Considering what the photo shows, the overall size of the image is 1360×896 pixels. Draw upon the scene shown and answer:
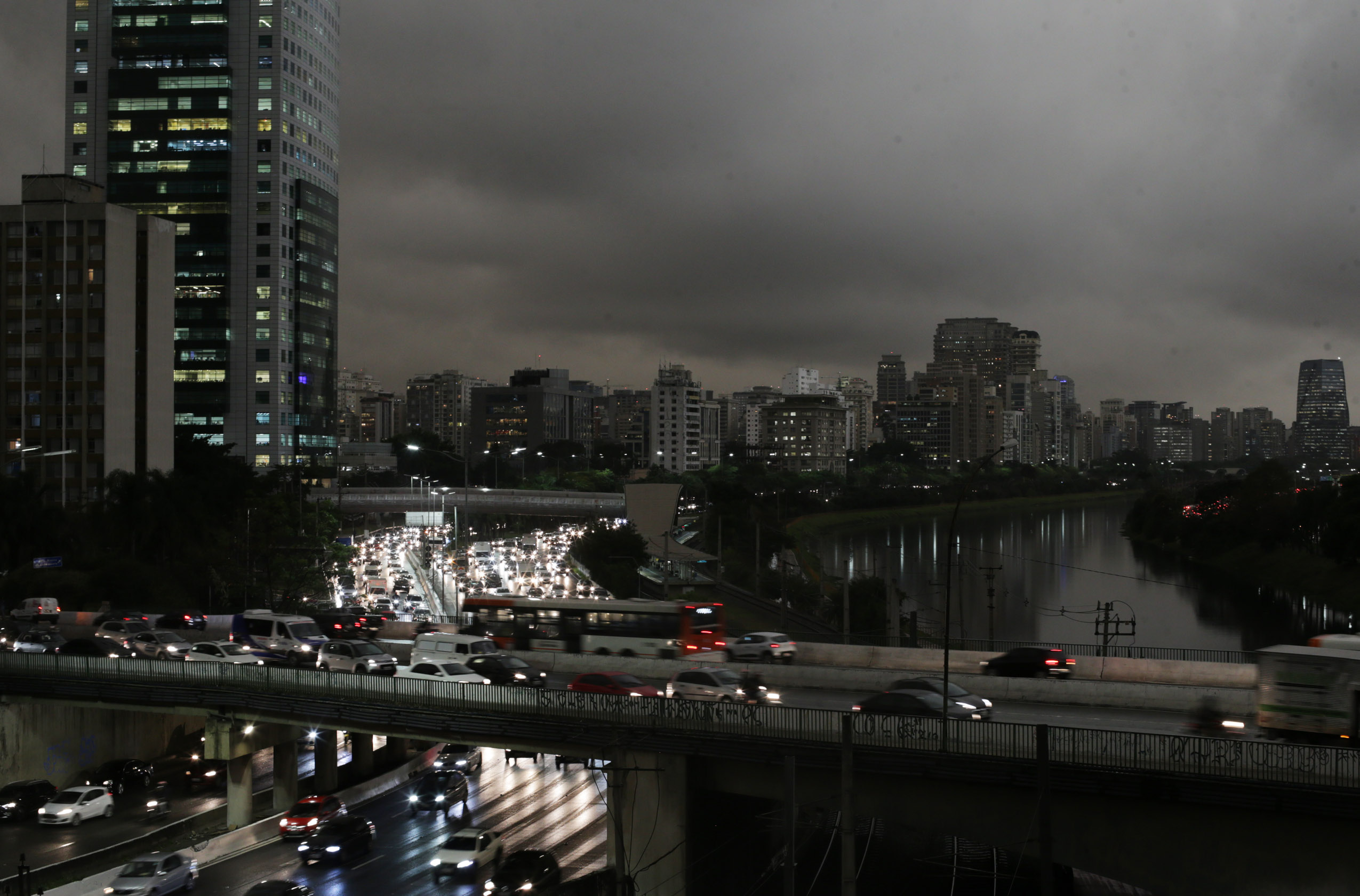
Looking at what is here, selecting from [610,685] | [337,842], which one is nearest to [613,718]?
[610,685]

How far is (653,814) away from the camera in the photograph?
1997 cm

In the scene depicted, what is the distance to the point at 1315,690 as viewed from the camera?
58.5ft

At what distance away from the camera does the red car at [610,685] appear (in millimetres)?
22656

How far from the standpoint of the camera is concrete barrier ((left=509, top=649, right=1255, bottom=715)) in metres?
22.8

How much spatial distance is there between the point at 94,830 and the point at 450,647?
963cm

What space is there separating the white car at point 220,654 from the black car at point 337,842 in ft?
18.4

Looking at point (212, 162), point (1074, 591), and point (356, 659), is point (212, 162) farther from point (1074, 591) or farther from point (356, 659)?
point (356, 659)

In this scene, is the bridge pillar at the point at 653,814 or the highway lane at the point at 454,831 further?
the highway lane at the point at 454,831

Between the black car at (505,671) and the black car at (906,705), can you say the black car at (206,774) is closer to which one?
the black car at (505,671)

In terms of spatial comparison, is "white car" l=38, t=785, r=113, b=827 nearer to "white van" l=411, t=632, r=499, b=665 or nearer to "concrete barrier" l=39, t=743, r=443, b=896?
"concrete barrier" l=39, t=743, r=443, b=896

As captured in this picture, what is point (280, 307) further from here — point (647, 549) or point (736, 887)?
point (736, 887)

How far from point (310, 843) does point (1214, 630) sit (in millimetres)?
53085

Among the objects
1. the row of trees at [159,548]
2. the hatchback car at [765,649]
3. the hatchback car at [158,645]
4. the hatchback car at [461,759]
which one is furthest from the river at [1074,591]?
the hatchback car at [158,645]

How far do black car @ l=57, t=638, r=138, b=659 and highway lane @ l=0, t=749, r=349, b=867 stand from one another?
12.7ft
